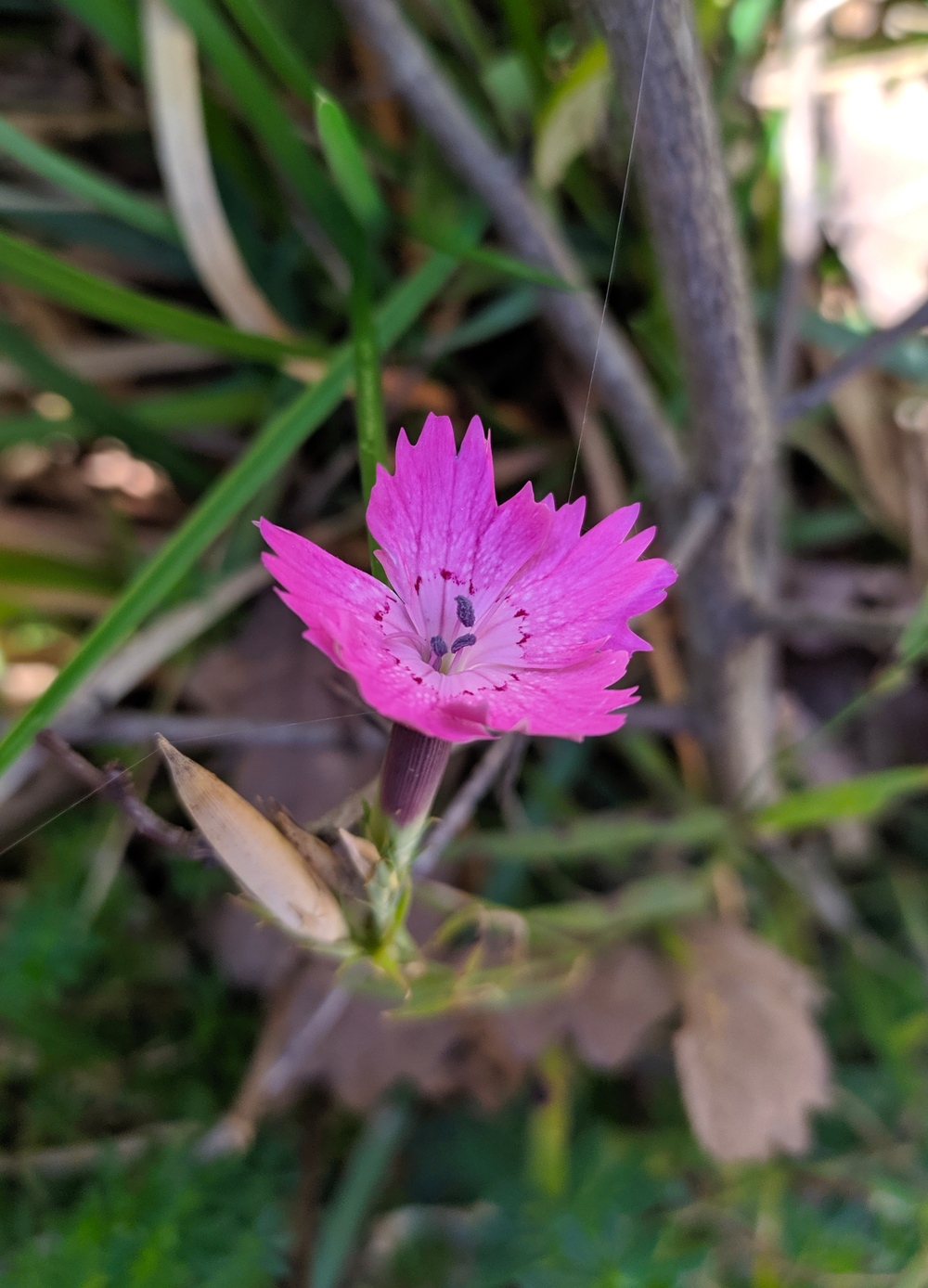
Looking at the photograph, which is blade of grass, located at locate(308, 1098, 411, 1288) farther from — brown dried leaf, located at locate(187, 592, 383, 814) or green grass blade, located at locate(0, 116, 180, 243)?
green grass blade, located at locate(0, 116, 180, 243)

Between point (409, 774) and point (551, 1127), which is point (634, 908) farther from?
point (409, 774)

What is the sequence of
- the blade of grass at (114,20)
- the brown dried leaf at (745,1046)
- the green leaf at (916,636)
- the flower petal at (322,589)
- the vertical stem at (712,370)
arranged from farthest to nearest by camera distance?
the brown dried leaf at (745,1046), the blade of grass at (114,20), the green leaf at (916,636), the vertical stem at (712,370), the flower petal at (322,589)

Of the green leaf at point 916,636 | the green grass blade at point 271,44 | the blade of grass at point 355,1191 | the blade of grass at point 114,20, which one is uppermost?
the blade of grass at point 114,20

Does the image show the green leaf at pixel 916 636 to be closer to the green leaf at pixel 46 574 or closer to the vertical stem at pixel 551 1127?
the vertical stem at pixel 551 1127

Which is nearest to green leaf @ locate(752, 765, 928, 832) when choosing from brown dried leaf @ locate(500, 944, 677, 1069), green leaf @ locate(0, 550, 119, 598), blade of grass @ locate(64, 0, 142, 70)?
brown dried leaf @ locate(500, 944, 677, 1069)

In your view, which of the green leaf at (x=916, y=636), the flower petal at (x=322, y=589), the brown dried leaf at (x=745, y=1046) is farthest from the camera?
the brown dried leaf at (x=745, y=1046)

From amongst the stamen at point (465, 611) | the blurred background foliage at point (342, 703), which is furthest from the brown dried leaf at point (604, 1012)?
the stamen at point (465, 611)

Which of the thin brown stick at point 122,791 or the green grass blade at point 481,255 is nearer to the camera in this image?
the thin brown stick at point 122,791
